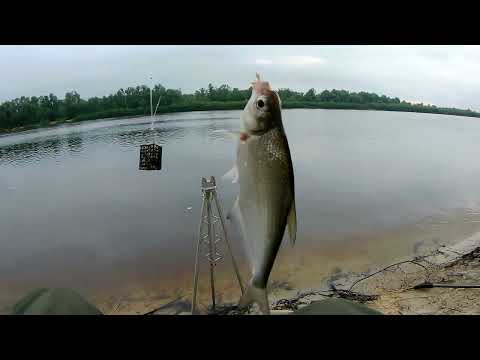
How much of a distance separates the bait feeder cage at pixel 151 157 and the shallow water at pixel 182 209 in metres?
0.22

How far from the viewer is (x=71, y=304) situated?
1737mm

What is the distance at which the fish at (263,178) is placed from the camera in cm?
91

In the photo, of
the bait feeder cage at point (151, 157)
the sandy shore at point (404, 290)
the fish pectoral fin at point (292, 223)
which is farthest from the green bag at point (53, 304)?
the sandy shore at point (404, 290)

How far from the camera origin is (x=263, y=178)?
93 cm

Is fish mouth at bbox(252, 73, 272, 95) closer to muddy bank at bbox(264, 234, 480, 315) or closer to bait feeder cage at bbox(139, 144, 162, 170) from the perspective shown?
bait feeder cage at bbox(139, 144, 162, 170)

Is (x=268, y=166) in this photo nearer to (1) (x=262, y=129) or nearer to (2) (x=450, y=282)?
(1) (x=262, y=129)

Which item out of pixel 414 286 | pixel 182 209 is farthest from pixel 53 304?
pixel 182 209

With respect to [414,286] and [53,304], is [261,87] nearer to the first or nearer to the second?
[53,304]

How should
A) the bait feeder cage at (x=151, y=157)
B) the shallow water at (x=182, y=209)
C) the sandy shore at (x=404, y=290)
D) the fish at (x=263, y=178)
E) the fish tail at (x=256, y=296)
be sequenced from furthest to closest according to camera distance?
the shallow water at (x=182, y=209), the sandy shore at (x=404, y=290), the bait feeder cage at (x=151, y=157), the fish tail at (x=256, y=296), the fish at (x=263, y=178)

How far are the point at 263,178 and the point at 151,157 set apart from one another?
159cm

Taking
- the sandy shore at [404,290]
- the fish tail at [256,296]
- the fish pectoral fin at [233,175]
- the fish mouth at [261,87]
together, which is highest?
the fish mouth at [261,87]

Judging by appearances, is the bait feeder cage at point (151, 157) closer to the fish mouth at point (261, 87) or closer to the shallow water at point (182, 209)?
the shallow water at point (182, 209)
